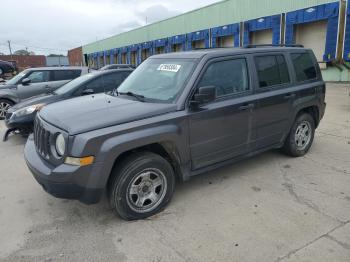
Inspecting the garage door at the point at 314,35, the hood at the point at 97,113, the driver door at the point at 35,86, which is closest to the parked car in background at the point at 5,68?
the driver door at the point at 35,86

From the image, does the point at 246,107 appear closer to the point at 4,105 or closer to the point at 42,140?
the point at 42,140

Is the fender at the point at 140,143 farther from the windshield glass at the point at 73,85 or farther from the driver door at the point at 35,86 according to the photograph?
the driver door at the point at 35,86

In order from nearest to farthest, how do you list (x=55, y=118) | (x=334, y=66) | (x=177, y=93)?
(x=55, y=118), (x=177, y=93), (x=334, y=66)

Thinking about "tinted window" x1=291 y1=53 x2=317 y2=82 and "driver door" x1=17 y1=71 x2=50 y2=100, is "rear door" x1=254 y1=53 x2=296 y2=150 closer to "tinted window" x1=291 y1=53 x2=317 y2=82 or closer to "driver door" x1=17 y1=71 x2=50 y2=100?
"tinted window" x1=291 y1=53 x2=317 y2=82

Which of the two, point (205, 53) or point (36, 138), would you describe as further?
point (205, 53)

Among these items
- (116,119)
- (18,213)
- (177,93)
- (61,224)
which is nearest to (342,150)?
(177,93)

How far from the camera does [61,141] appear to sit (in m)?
3.19

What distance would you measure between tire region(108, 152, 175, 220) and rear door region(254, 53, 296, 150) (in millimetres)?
1630

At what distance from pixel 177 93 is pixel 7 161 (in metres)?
3.76

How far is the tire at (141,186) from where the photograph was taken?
129 inches

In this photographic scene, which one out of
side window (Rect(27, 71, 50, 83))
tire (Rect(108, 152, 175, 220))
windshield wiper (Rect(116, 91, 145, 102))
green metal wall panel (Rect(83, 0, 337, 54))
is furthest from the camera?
green metal wall panel (Rect(83, 0, 337, 54))

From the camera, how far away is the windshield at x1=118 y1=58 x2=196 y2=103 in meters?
3.81

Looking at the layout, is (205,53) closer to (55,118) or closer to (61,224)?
(55,118)

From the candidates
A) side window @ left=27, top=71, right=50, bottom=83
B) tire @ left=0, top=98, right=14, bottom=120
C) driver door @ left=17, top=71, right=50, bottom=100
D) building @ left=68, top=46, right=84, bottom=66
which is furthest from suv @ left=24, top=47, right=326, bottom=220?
building @ left=68, top=46, right=84, bottom=66
